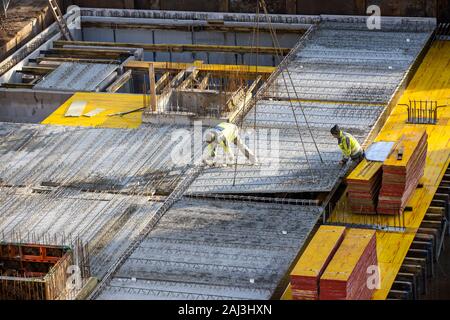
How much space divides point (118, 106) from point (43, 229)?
9.82m

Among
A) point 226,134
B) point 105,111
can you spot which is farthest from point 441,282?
point 105,111

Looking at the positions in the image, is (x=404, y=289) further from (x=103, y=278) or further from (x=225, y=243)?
(x=103, y=278)

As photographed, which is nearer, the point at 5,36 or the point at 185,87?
the point at 185,87

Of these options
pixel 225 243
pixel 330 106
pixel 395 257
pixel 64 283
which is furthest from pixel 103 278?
pixel 330 106

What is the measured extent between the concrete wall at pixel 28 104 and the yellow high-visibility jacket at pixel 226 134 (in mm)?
9607

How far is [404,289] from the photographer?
34.3 meters

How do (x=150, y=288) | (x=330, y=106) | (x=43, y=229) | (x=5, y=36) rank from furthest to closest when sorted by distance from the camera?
(x=5, y=36) → (x=330, y=106) → (x=43, y=229) → (x=150, y=288)

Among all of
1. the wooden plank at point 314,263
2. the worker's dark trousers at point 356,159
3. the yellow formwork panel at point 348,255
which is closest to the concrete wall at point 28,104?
the worker's dark trousers at point 356,159

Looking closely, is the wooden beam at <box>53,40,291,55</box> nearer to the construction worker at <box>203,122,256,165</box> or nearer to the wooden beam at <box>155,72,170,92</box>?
the wooden beam at <box>155,72,170,92</box>

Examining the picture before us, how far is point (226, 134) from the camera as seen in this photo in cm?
3984

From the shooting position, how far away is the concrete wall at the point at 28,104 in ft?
159

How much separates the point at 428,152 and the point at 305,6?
14.3 metres

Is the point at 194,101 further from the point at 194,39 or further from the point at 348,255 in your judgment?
the point at 348,255

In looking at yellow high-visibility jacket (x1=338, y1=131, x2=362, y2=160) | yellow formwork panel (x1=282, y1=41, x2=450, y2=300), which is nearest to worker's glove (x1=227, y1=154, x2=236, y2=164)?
yellow high-visibility jacket (x1=338, y1=131, x2=362, y2=160)
